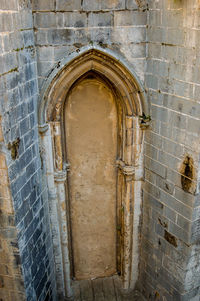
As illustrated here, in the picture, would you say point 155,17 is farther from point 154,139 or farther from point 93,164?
point 93,164

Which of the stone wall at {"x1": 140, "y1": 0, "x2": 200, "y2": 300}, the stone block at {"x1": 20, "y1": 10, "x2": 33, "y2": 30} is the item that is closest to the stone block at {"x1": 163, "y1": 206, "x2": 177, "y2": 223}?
the stone wall at {"x1": 140, "y1": 0, "x2": 200, "y2": 300}

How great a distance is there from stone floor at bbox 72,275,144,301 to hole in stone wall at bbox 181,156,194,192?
8.00 ft

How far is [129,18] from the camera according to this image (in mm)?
4105

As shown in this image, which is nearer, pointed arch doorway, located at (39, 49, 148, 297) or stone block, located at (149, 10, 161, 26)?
stone block, located at (149, 10, 161, 26)

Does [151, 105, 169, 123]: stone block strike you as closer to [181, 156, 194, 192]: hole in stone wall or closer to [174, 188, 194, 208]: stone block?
[181, 156, 194, 192]: hole in stone wall

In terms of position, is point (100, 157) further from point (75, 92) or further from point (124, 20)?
point (124, 20)

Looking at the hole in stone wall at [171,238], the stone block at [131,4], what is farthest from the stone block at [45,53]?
the hole in stone wall at [171,238]

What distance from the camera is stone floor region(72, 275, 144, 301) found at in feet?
17.8

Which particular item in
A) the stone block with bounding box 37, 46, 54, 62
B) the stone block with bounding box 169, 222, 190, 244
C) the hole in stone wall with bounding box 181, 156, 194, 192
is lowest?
the stone block with bounding box 169, 222, 190, 244

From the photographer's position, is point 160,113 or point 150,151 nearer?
point 160,113

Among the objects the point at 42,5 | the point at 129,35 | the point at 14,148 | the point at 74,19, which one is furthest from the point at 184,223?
the point at 42,5

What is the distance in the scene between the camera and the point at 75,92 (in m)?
4.69

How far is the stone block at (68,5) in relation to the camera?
388cm

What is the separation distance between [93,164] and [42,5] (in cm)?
233
